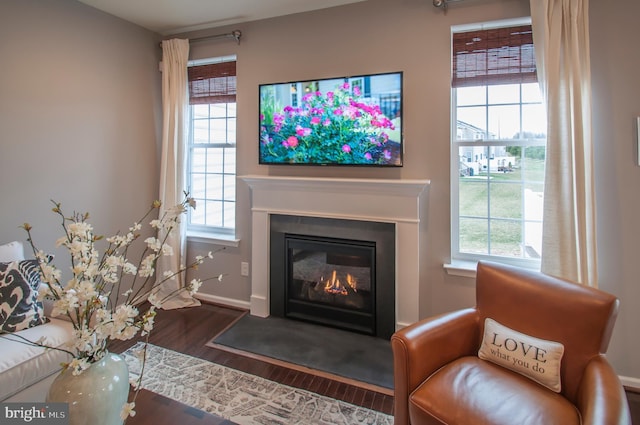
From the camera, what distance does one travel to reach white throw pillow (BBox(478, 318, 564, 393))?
154 centimetres

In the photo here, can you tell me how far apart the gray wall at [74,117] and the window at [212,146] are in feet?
1.24

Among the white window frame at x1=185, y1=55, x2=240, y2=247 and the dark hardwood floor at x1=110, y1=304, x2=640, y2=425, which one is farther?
the white window frame at x1=185, y1=55, x2=240, y2=247

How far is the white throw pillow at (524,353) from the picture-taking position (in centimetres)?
154

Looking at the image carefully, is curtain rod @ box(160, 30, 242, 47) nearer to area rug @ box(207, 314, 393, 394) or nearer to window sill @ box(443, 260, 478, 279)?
area rug @ box(207, 314, 393, 394)

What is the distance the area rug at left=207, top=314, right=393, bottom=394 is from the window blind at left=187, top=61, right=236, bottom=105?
2066 millimetres

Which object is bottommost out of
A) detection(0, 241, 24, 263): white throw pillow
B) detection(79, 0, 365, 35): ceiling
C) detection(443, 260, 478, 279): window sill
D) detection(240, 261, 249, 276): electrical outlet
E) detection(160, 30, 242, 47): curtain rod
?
detection(240, 261, 249, 276): electrical outlet

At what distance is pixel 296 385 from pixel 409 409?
2.90 feet

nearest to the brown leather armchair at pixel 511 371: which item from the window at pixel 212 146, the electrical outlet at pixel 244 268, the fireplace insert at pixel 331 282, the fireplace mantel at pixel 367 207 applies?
the fireplace mantel at pixel 367 207

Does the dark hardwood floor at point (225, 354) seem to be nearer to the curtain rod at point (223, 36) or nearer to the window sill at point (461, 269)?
the window sill at point (461, 269)

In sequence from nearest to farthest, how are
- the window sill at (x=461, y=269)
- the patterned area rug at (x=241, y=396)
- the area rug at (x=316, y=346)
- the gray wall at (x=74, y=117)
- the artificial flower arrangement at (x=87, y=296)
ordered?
the artificial flower arrangement at (x=87, y=296), the patterned area rug at (x=241, y=396), the area rug at (x=316, y=346), the gray wall at (x=74, y=117), the window sill at (x=461, y=269)

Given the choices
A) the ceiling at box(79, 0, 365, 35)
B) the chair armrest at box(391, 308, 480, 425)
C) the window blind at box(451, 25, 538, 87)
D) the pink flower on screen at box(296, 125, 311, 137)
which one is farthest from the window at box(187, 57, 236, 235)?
the chair armrest at box(391, 308, 480, 425)

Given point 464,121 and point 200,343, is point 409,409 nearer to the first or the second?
point 200,343

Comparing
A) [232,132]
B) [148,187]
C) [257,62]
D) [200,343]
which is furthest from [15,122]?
[200,343]

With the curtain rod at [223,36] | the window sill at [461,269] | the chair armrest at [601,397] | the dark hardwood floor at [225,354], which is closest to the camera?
the chair armrest at [601,397]
